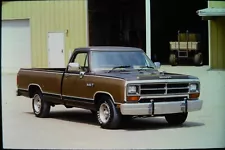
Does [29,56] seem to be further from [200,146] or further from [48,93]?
[200,146]

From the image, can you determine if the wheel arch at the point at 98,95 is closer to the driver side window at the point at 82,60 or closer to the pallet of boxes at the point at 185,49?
the driver side window at the point at 82,60

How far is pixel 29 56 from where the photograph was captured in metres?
30.3

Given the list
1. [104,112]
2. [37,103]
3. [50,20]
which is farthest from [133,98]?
[50,20]

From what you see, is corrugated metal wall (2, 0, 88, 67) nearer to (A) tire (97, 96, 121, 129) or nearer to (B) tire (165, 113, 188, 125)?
(B) tire (165, 113, 188, 125)

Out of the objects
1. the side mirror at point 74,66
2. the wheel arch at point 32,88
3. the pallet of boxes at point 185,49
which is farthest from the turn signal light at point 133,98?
the pallet of boxes at point 185,49

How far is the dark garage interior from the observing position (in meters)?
35.3

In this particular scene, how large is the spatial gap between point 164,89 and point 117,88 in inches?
37.3

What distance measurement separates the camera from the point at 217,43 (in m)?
25.2

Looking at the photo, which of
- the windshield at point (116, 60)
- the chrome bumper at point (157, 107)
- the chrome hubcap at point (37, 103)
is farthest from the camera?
the chrome hubcap at point (37, 103)

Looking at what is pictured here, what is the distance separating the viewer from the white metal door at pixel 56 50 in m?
29.2

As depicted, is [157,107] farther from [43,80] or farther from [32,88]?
[32,88]

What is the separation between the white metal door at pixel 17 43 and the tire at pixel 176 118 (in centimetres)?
1973

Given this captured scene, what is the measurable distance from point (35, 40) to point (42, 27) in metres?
0.85

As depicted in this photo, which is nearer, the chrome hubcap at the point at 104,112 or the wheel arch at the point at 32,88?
the chrome hubcap at the point at 104,112
